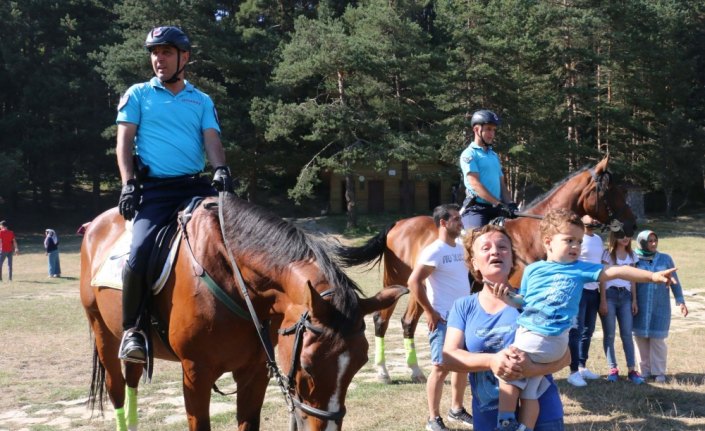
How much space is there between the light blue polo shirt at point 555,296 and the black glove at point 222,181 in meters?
2.08

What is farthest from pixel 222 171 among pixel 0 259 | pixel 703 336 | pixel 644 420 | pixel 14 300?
pixel 0 259

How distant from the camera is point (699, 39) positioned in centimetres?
4356

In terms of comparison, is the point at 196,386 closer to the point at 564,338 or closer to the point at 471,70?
the point at 564,338

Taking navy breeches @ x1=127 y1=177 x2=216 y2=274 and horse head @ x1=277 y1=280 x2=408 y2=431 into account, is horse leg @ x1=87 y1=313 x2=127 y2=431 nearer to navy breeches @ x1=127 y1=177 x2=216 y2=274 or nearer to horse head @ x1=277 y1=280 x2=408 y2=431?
navy breeches @ x1=127 y1=177 x2=216 y2=274

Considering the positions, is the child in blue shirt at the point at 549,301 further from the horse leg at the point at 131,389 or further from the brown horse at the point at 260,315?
the horse leg at the point at 131,389

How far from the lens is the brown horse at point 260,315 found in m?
2.94

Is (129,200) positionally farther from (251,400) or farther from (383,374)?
(383,374)

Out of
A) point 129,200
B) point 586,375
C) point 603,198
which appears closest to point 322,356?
point 129,200

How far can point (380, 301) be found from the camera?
3.15 metres

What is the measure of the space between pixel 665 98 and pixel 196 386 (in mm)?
44273

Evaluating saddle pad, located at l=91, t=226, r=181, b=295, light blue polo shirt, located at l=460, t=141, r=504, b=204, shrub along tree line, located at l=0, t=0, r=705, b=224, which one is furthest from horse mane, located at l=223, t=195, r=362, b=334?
shrub along tree line, located at l=0, t=0, r=705, b=224

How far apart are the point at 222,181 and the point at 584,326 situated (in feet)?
16.0

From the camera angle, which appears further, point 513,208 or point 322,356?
point 513,208

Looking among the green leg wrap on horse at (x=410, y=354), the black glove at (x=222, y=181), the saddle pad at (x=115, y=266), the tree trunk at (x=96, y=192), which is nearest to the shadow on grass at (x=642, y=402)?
the green leg wrap on horse at (x=410, y=354)
